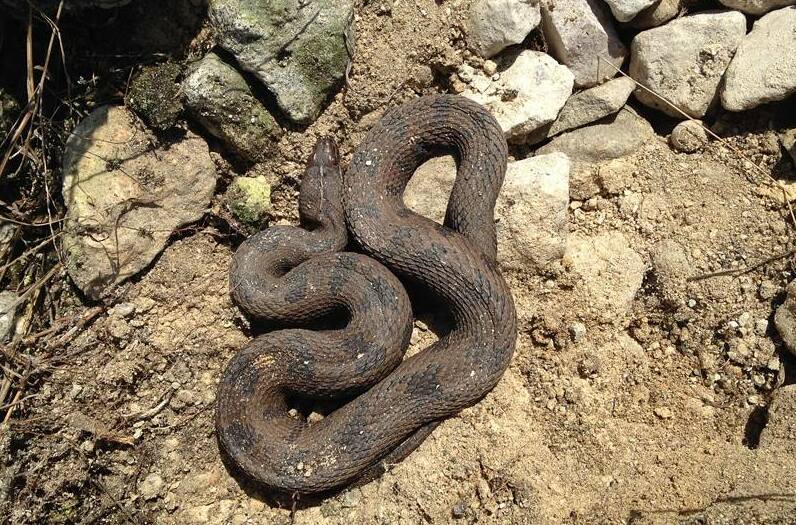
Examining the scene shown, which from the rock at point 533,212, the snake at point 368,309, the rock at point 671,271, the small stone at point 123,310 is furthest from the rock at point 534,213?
the small stone at point 123,310

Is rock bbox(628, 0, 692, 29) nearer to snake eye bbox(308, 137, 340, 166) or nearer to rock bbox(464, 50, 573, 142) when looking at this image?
rock bbox(464, 50, 573, 142)

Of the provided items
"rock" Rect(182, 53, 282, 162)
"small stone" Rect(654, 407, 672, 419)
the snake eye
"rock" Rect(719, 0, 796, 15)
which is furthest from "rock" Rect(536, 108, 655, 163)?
"rock" Rect(182, 53, 282, 162)

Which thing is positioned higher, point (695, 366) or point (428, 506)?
point (695, 366)

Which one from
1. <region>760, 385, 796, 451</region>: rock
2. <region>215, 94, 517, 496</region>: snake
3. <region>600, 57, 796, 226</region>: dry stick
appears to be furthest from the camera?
<region>600, 57, 796, 226</region>: dry stick

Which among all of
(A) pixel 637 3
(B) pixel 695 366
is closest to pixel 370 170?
(A) pixel 637 3

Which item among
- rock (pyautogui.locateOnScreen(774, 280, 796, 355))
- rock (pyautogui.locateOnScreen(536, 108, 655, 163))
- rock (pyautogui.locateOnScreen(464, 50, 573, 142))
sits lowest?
rock (pyautogui.locateOnScreen(774, 280, 796, 355))

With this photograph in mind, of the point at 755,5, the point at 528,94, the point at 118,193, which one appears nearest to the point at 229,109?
the point at 118,193

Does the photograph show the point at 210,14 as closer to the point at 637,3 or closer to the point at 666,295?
the point at 637,3

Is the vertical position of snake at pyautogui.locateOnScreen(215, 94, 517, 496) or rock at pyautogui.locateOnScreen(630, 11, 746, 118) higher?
rock at pyautogui.locateOnScreen(630, 11, 746, 118)
